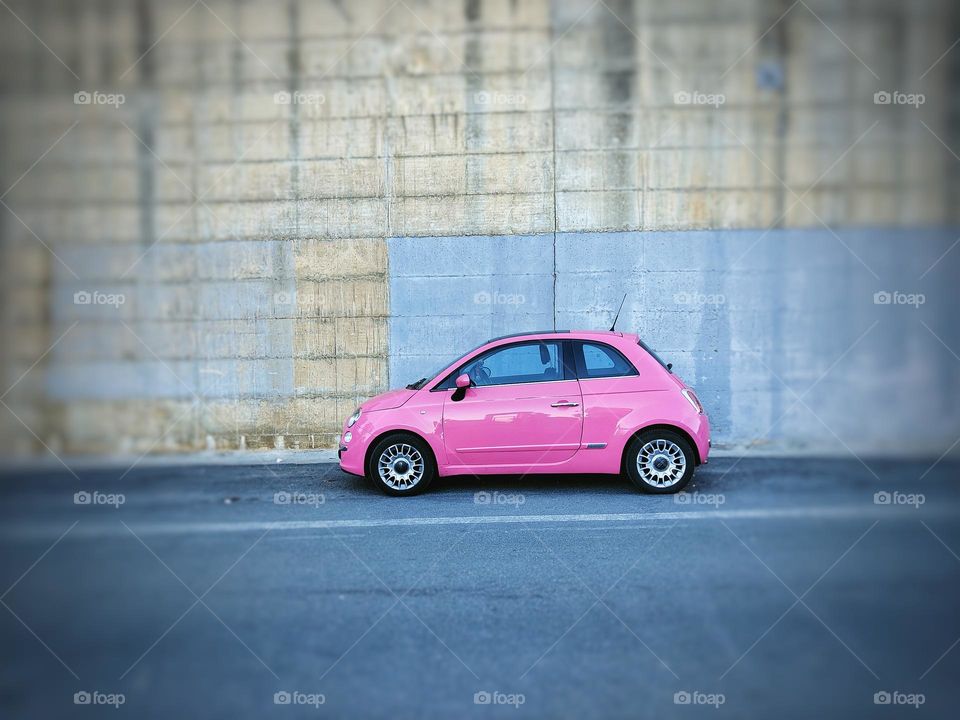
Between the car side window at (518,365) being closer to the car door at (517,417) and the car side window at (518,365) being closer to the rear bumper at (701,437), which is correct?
the car door at (517,417)

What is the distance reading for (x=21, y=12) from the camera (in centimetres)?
1077

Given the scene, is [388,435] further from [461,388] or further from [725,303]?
[725,303]

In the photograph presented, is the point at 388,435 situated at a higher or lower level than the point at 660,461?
higher

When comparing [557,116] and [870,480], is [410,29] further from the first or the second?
[870,480]

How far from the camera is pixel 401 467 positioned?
7402 mm

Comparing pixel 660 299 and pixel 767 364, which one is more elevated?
pixel 660 299

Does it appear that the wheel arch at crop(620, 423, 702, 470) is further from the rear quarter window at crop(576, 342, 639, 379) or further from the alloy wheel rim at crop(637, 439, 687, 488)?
the rear quarter window at crop(576, 342, 639, 379)

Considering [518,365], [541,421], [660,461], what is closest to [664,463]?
[660,461]

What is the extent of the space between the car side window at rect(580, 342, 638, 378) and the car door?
180mm

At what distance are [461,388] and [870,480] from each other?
15.0ft

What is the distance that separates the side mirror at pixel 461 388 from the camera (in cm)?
735

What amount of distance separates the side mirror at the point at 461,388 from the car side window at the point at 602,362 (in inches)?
44.5

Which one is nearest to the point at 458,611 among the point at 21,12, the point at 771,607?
the point at 771,607

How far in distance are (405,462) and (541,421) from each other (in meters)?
1.40
